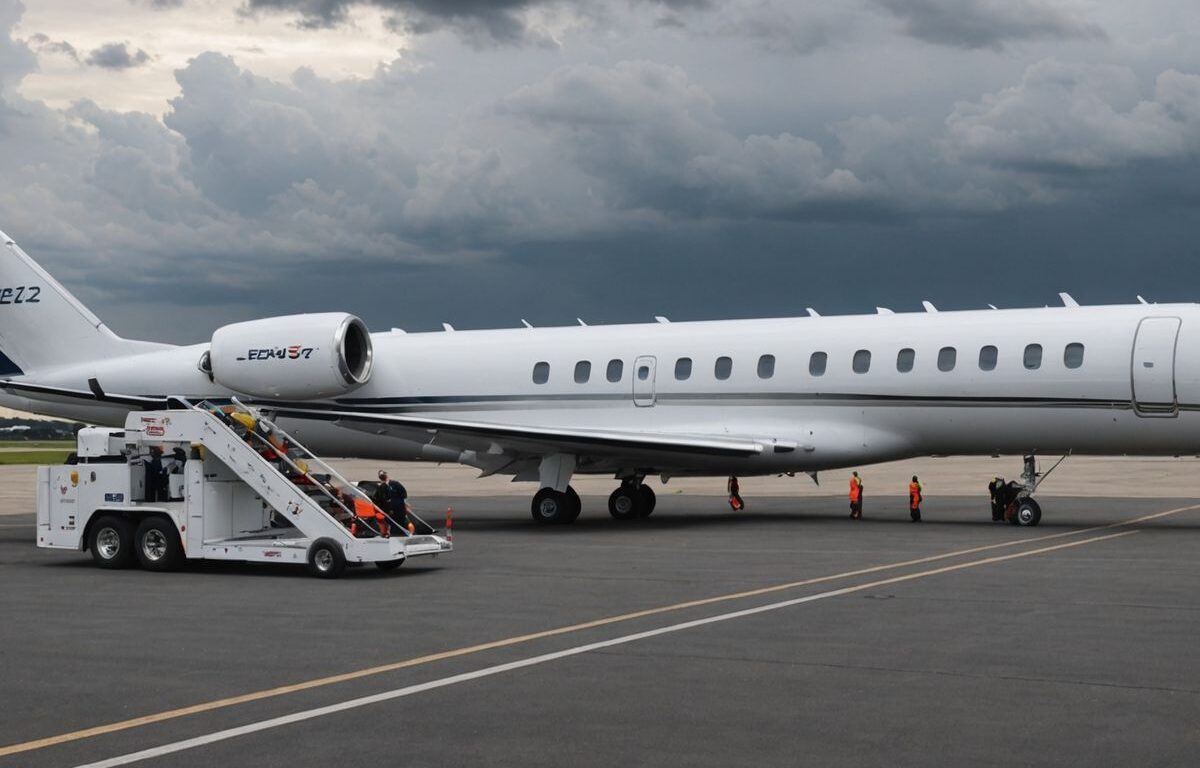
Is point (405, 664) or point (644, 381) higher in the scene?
point (644, 381)

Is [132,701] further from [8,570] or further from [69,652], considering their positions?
[8,570]

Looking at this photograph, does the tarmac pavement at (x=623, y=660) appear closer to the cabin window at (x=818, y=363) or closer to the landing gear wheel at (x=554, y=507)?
the cabin window at (x=818, y=363)

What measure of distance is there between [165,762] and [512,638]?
5.15 m

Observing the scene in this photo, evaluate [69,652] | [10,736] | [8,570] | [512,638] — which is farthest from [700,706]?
[8,570]

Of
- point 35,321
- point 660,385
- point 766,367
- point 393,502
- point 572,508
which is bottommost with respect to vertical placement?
point 572,508

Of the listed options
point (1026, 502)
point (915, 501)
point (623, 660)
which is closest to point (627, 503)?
point (915, 501)

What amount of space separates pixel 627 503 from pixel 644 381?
3.30 metres

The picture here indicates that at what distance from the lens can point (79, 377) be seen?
→ 3266 centimetres

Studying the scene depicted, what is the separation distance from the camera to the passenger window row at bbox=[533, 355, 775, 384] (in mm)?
28266

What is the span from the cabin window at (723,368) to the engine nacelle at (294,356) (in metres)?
7.89

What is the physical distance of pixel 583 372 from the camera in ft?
99.5

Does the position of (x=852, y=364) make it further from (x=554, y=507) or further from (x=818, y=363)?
(x=554, y=507)

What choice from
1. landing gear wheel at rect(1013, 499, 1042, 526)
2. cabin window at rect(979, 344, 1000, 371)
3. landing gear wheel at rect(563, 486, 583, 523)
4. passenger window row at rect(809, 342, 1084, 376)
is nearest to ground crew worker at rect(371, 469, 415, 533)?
landing gear wheel at rect(563, 486, 583, 523)

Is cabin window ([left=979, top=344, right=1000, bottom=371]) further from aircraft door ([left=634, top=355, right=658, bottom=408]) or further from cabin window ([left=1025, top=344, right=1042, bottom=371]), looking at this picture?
aircraft door ([left=634, top=355, right=658, bottom=408])
